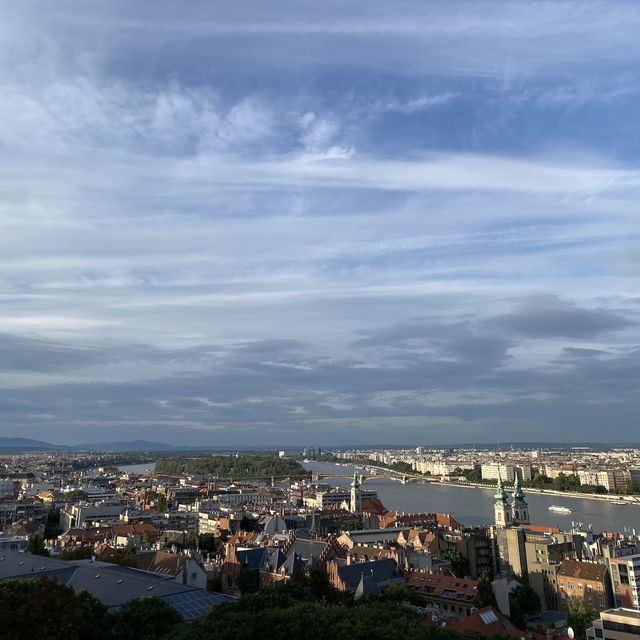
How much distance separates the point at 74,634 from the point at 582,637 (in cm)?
1541

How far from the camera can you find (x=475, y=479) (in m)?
99.3

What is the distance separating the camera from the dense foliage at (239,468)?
4126 inches

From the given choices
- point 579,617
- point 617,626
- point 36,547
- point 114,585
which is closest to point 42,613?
point 114,585

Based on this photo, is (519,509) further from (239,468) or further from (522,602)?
(239,468)

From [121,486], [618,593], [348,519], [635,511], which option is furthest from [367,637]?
[121,486]

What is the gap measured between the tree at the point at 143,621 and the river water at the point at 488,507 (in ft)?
125

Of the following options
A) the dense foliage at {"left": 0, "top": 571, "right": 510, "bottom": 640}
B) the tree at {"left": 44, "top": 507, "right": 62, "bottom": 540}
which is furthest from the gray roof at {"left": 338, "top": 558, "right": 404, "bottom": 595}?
the tree at {"left": 44, "top": 507, "right": 62, "bottom": 540}

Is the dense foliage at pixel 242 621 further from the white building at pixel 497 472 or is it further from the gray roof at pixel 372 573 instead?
the white building at pixel 497 472

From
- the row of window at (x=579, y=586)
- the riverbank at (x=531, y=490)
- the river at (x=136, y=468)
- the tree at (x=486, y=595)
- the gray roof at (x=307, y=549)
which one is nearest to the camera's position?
the tree at (x=486, y=595)

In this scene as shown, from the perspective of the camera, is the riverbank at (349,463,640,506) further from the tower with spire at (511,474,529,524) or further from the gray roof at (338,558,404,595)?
the gray roof at (338,558,404,595)

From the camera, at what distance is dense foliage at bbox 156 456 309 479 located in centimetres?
10481

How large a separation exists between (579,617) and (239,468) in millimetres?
90822

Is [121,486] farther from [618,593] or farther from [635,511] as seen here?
[618,593]

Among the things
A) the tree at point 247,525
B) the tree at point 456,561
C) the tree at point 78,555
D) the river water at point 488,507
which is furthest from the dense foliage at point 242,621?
the river water at point 488,507
